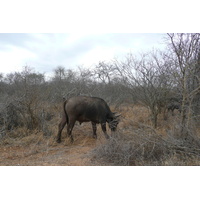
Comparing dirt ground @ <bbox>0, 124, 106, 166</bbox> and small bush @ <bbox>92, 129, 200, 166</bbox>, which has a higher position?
small bush @ <bbox>92, 129, 200, 166</bbox>

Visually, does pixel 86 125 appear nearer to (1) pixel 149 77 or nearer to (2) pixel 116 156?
(1) pixel 149 77

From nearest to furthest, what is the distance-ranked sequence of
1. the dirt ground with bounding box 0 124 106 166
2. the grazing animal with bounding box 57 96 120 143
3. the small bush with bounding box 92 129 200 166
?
the small bush with bounding box 92 129 200 166 < the dirt ground with bounding box 0 124 106 166 < the grazing animal with bounding box 57 96 120 143

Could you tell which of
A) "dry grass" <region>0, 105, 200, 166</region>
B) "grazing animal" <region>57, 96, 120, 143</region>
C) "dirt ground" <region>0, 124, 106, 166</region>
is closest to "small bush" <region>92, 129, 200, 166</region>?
"dry grass" <region>0, 105, 200, 166</region>

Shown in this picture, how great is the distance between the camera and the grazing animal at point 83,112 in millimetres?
7730

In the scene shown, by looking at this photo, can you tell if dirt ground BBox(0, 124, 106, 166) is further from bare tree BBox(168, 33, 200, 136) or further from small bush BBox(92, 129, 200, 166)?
bare tree BBox(168, 33, 200, 136)

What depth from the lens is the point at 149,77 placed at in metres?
8.35

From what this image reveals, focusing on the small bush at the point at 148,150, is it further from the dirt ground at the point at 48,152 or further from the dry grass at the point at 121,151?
the dirt ground at the point at 48,152

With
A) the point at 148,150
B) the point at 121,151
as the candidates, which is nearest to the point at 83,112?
the point at 121,151

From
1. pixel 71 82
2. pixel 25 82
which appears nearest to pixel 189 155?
pixel 25 82

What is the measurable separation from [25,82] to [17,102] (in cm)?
114

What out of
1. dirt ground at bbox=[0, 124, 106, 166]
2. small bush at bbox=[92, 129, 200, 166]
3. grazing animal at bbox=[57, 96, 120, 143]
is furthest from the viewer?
grazing animal at bbox=[57, 96, 120, 143]

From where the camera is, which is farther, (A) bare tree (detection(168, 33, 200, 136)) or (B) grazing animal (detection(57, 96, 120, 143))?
(B) grazing animal (detection(57, 96, 120, 143))

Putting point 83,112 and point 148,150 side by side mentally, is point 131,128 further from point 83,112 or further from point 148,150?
point 83,112

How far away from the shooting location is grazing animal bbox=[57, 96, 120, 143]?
7730 millimetres
